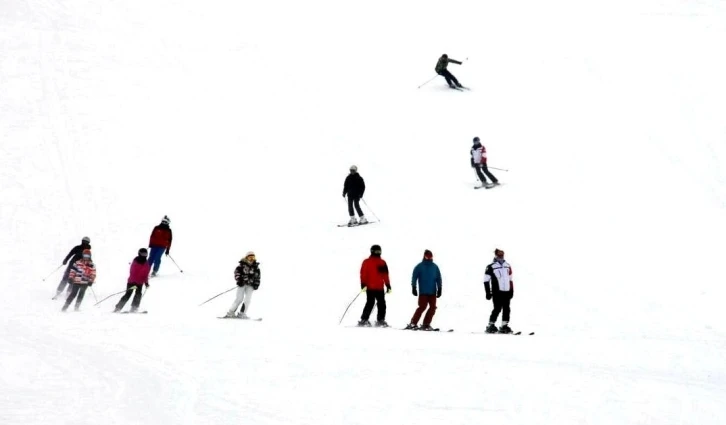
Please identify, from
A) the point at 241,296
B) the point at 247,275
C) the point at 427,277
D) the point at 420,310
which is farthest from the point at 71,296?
the point at 427,277

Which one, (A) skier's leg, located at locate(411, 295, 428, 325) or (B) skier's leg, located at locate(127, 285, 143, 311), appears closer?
(A) skier's leg, located at locate(411, 295, 428, 325)

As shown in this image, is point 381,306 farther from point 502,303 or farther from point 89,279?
point 89,279

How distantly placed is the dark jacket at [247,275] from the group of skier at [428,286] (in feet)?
6.54

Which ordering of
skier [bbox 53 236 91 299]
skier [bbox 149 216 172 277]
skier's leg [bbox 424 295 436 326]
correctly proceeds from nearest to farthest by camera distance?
skier's leg [bbox 424 295 436 326] → skier [bbox 53 236 91 299] → skier [bbox 149 216 172 277]

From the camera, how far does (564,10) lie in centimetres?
3594

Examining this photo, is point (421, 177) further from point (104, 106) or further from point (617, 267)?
point (104, 106)

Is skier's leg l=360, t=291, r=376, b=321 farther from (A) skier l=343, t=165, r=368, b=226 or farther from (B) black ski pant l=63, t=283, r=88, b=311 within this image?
(A) skier l=343, t=165, r=368, b=226

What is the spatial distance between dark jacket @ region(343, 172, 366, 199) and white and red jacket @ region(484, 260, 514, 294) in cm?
703

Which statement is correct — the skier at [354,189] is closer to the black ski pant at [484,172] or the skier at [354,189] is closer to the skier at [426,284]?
the black ski pant at [484,172]

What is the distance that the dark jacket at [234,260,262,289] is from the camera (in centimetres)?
1440

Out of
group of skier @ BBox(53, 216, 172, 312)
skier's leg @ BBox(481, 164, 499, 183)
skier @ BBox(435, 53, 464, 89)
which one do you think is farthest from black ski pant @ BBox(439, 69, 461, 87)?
group of skier @ BBox(53, 216, 172, 312)

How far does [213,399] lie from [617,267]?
10.4m

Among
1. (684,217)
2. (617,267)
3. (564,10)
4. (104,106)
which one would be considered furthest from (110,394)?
(564,10)

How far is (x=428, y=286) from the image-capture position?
44.6 feet
